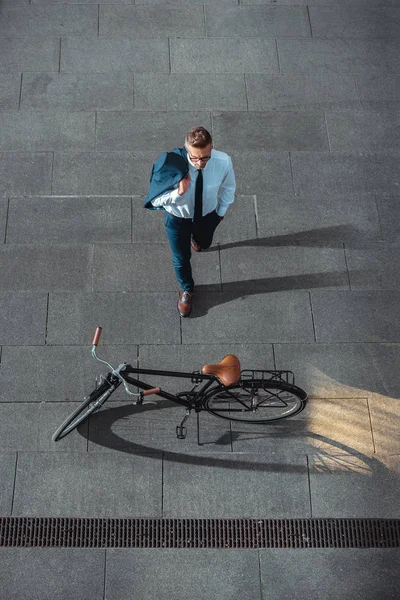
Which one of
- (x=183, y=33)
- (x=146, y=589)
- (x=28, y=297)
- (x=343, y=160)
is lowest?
(x=146, y=589)

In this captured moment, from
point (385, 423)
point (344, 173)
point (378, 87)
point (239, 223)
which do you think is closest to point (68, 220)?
point (239, 223)

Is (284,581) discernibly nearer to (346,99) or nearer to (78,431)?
(78,431)

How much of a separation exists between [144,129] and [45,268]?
2.02m

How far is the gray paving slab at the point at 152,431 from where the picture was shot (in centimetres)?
558

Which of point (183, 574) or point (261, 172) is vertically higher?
point (261, 172)

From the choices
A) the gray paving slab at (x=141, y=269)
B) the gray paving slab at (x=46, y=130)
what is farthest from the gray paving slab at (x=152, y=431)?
the gray paving slab at (x=46, y=130)

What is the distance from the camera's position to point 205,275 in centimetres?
627

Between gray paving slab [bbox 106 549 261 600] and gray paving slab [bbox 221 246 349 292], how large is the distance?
8.43 feet

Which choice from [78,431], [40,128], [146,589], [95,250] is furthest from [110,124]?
[146,589]

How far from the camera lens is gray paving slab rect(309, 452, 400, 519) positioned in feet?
17.8

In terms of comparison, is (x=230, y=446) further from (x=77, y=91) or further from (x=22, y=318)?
(x=77, y=91)

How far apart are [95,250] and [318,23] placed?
4.14m

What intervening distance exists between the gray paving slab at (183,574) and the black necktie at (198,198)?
2.92 meters

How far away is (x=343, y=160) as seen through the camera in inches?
269
